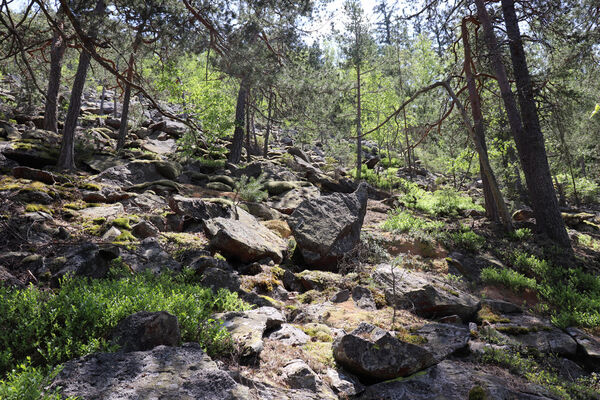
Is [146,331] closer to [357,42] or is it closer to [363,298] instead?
[363,298]

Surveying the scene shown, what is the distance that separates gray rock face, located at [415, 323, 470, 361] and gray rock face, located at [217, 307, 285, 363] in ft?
6.34

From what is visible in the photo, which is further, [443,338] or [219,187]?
[219,187]

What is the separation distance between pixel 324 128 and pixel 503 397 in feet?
30.7

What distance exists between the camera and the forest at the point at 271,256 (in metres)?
3.12

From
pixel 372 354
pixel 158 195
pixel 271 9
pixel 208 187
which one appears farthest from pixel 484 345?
pixel 208 187

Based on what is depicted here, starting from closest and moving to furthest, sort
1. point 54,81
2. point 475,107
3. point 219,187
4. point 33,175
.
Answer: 1. point 33,175
2. point 475,107
3. point 54,81
4. point 219,187

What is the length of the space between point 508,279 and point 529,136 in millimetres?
4819

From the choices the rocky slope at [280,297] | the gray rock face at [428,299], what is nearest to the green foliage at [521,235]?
the rocky slope at [280,297]

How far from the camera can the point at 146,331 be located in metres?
3.04

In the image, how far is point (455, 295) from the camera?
19.7 ft

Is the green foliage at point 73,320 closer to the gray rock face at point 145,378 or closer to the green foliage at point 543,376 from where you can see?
the gray rock face at point 145,378

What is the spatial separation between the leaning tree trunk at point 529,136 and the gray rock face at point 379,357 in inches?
324

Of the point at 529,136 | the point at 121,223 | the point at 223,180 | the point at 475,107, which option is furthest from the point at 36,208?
the point at 529,136

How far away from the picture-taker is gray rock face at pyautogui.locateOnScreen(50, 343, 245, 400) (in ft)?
7.35
